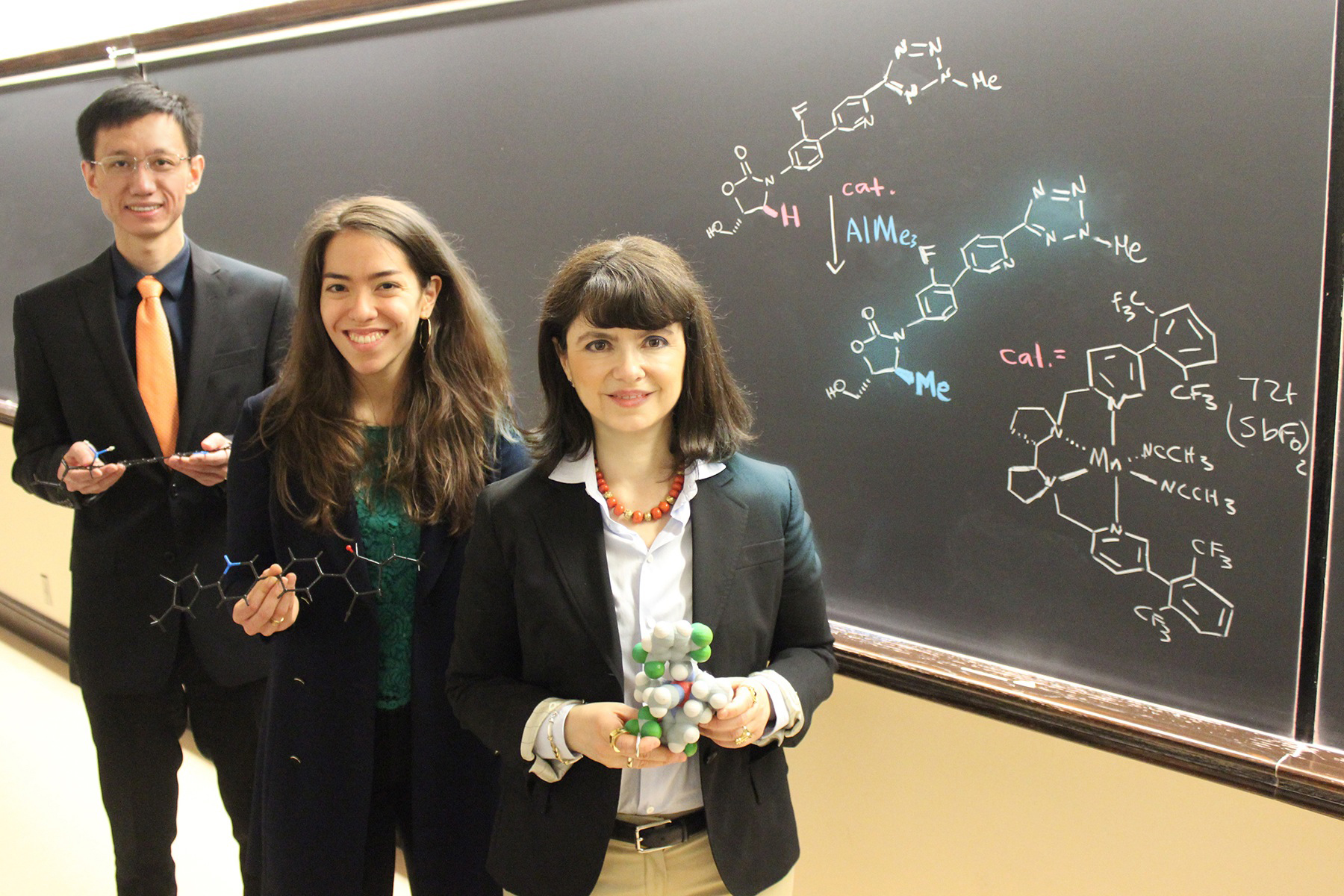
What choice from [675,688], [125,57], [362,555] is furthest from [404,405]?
[125,57]

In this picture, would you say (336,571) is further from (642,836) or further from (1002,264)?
(1002,264)

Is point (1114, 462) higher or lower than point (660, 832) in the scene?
higher

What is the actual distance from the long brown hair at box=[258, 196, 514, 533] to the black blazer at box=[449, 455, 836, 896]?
28cm

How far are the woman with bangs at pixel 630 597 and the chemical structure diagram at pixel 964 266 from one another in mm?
491

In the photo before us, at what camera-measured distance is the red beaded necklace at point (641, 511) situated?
4.30ft

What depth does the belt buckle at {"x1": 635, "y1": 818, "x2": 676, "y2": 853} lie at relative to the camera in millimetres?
1291

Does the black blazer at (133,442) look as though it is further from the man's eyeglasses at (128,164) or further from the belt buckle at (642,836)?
the belt buckle at (642,836)

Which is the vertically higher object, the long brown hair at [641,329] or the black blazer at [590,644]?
the long brown hair at [641,329]

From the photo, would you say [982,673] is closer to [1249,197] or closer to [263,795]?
[1249,197]

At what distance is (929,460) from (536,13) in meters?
1.23

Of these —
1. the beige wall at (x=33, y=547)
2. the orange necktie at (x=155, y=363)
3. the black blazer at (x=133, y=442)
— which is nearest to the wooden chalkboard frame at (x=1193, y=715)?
the black blazer at (x=133, y=442)

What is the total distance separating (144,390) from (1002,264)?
5.52ft

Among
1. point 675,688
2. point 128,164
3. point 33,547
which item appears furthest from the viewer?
point 33,547

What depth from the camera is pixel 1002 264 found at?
1611mm
